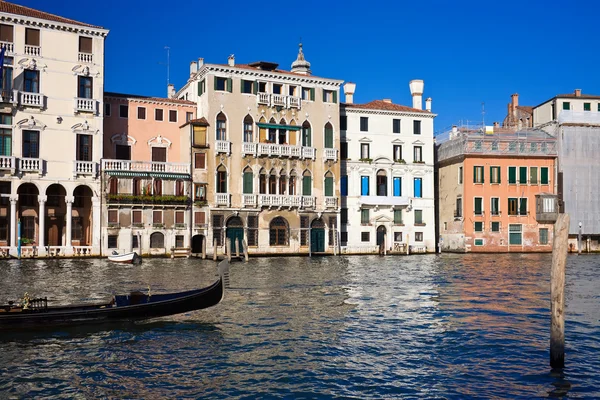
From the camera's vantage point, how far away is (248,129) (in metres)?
38.2

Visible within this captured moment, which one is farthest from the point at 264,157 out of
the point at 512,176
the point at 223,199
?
the point at 512,176

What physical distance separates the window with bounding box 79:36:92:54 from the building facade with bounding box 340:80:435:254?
15.2 metres

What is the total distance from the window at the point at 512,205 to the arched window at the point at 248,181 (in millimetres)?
16718

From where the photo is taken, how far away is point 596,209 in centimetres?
4291

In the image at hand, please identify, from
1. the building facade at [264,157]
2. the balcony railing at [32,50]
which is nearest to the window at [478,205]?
the building facade at [264,157]

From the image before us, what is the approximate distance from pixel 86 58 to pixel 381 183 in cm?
1882

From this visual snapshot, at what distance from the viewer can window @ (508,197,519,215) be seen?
42.7 meters

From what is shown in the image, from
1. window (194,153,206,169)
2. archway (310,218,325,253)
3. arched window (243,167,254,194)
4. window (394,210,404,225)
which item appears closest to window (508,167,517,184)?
window (394,210,404,225)

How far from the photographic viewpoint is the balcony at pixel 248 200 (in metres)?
37.5

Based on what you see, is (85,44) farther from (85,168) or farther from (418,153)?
(418,153)

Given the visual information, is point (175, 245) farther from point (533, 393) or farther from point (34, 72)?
point (533, 393)

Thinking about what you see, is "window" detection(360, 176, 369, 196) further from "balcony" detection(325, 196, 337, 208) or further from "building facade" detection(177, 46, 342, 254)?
"balcony" detection(325, 196, 337, 208)

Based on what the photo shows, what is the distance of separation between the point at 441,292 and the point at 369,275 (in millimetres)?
6050

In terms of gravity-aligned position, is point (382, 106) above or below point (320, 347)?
above
